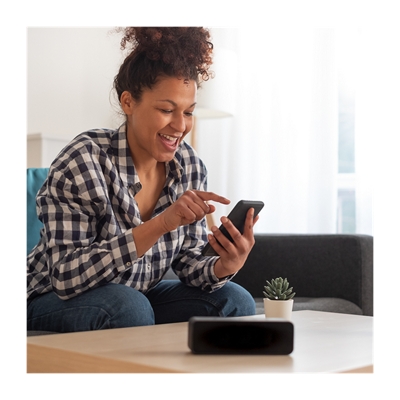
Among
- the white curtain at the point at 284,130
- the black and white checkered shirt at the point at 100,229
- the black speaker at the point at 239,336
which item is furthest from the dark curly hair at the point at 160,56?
the white curtain at the point at 284,130

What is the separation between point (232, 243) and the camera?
1.28 metres

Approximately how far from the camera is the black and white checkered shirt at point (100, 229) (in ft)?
3.95

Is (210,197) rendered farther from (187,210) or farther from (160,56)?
(160,56)

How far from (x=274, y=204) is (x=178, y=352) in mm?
2192

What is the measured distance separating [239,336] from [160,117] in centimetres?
66

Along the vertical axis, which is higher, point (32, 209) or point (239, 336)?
point (32, 209)

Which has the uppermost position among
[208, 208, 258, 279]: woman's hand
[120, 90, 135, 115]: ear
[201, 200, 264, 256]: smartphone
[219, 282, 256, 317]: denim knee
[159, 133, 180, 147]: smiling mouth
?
[120, 90, 135, 115]: ear

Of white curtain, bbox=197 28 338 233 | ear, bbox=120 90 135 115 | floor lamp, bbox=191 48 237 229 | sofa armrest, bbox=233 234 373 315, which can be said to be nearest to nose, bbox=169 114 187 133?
ear, bbox=120 90 135 115

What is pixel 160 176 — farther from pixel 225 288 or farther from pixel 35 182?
pixel 35 182

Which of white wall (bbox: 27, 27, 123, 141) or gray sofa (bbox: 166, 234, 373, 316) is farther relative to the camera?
white wall (bbox: 27, 27, 123, 141)

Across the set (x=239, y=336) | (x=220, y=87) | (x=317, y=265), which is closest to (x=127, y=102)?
(x=239, y=336)

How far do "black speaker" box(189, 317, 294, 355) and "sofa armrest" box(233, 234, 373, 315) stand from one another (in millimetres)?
1144

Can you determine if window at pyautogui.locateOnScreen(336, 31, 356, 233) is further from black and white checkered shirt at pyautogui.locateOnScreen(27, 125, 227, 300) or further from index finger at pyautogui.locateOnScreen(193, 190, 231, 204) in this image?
index finger at pyautogui.locateOnScreen(193, 190, 231, 204)

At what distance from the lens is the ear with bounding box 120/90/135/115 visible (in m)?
1.43
